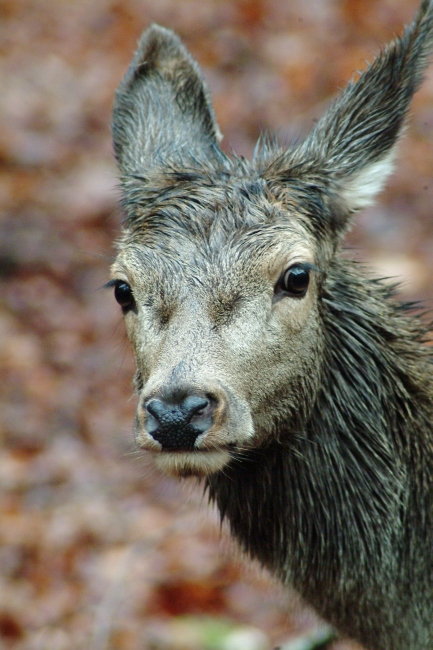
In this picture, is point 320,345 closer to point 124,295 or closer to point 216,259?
point 216,259

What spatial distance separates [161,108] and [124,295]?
1.65 meters

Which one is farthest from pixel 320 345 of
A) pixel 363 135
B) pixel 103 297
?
pixel 103 297

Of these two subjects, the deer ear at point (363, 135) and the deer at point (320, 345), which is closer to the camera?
the deer at point (320, 345)

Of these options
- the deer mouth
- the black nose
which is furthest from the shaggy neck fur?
the black nose

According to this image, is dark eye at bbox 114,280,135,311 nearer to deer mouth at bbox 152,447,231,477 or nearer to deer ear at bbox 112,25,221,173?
deer mouth at bbox 152,447,231,477

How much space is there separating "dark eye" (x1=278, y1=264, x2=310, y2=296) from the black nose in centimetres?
78

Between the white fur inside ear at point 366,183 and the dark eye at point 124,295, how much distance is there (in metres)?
1.27

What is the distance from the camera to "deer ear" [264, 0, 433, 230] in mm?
4836

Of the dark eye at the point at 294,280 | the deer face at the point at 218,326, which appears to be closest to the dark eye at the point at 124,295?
the deer face at the point at 218,326

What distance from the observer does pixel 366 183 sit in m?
4.99

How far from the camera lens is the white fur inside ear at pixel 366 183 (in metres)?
4.95

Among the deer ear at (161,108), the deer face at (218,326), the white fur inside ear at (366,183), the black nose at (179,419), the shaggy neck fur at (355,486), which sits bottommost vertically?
the shaggy neck fur at (355,486)

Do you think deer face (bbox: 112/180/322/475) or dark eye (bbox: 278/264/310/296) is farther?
dark eye (bbox: 278/264/310/296)

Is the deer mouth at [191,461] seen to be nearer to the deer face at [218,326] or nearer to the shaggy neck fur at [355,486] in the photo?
the deer face at [218,326]
